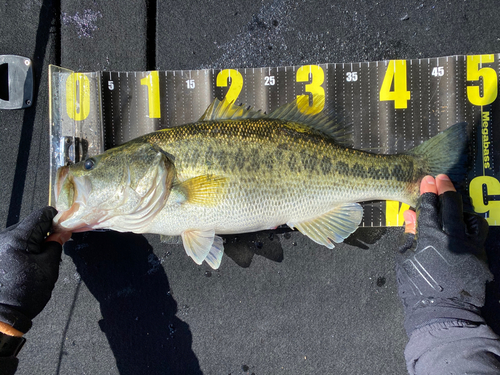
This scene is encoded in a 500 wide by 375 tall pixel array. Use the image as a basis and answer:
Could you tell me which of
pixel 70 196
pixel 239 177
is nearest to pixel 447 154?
pixel 239 177

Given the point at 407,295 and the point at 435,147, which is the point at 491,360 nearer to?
the point at 407,295

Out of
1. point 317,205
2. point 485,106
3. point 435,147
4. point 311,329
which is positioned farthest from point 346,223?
point 485,106

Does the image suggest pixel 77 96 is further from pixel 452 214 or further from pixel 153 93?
pixel 452 214

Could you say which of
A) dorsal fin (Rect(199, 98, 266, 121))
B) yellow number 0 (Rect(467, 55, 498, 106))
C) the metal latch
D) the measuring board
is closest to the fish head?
dorsal fin (Rect(199, 98, 266, 121))

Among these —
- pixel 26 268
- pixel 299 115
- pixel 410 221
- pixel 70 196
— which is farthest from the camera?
pixel 410 221

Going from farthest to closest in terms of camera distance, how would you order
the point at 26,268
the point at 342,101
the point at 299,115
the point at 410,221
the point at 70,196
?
1. the point at 342,101
2. the point at 410,221
3. the point at 299,115
4. the point at 26,268
5. the point at 70,196

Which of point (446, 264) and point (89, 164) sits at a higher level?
point (89, 164)

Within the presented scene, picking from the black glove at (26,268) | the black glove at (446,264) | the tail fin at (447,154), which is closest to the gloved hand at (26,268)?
the black glove at (26,268)
